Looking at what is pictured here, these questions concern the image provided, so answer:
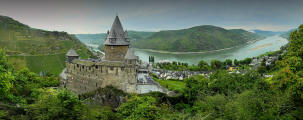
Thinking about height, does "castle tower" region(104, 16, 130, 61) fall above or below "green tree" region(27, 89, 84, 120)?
above

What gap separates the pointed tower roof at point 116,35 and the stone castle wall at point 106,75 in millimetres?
4103

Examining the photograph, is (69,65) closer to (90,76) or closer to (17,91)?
(90,76)

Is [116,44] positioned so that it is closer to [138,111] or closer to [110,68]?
[110,68]

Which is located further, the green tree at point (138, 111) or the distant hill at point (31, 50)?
the distant hill at point (31, 50)

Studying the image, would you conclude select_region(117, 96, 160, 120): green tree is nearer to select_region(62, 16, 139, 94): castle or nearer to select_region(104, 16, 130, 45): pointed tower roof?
select_region(62, 16, 139, 94): castle

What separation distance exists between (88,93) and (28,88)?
31.3ft

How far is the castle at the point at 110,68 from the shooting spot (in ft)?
91.4

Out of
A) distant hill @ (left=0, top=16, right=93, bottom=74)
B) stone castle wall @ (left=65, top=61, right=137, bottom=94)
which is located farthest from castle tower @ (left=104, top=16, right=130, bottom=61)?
distant hill @ (left=0, top=16, right=93, bottom=74)

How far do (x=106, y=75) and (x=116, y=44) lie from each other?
5.75 metres

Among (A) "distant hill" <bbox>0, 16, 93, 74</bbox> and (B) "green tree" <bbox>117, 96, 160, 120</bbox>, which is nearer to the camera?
(B) "green tree" <bbox>117, 96, 160, 120</bbox>

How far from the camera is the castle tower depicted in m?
30.3

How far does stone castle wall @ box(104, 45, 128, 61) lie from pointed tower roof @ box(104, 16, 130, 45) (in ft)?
2.73

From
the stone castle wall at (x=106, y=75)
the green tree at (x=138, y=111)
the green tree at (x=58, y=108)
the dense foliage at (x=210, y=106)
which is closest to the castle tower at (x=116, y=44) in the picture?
the stone castle wall at (x=106, y=75)

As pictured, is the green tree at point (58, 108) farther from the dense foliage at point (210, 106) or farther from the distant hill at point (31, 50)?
the distant hill at point (31, 50)
